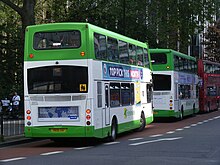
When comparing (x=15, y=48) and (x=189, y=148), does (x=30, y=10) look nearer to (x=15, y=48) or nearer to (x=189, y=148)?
(x=15, y=48)

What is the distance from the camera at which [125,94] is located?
819 inches

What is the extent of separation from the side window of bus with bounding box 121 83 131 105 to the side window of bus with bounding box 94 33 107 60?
239cm

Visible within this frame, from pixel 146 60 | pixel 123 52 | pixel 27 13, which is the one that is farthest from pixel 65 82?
pixel 27 13

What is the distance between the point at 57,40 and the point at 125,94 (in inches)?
176

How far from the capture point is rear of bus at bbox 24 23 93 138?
1698 centimetres

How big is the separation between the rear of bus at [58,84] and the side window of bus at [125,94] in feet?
11.8

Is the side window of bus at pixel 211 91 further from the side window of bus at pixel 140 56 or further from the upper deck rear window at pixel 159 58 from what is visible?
the side window of bus at pixel 140 56

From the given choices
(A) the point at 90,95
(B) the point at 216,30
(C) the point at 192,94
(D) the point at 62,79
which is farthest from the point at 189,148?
(B) the point at 216,30

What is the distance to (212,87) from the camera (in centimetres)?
4253

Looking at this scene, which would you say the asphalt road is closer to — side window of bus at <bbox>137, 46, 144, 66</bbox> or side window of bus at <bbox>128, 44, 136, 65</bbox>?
side window of bus at <bbox>128, 44, 136, 65</bbox>

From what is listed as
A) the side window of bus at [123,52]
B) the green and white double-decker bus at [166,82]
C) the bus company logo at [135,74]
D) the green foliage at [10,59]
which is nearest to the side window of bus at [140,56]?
the bus company logo at [135,74]

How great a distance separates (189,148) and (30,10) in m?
15.4

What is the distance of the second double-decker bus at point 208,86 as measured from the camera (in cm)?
3994

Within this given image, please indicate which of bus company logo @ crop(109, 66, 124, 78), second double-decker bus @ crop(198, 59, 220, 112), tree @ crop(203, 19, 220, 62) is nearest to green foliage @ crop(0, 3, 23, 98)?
second double-decker bus @ crop(198, 59, 220, 112)
